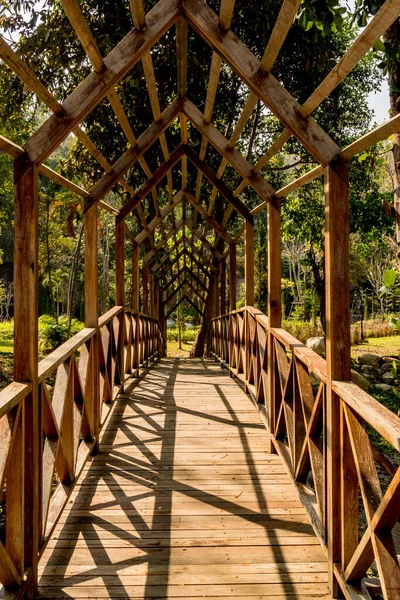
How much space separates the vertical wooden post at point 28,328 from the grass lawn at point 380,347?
1262 centimetres

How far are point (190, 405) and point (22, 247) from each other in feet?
12.4

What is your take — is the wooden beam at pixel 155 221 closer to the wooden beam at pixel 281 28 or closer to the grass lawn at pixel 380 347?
the wooden beam at pixel 281 28

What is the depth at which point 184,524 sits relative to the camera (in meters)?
2.80

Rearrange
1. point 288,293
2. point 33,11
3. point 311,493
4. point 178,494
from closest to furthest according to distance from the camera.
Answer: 1. point 311,493
2. point 178,494
3. point 33,11
4. point 288,293

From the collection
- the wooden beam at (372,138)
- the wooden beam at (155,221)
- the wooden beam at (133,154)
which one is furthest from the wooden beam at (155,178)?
the wooden beam at (372,138)

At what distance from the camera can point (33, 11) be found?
5.50m

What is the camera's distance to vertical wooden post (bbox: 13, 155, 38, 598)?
7.07ft

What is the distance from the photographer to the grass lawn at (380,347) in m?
14.2

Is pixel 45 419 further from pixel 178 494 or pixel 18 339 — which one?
pixel 178 494

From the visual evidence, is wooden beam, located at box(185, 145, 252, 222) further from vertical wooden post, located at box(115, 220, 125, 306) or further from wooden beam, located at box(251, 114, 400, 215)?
wooden beam, located at box(251, 114, 400, 215)

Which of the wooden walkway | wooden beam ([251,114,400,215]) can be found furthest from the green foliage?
wooden beam ([251,114,400,215])

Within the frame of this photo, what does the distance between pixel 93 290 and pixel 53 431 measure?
5.44 feet

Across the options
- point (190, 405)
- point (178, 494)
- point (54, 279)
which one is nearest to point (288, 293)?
point (54, 279)

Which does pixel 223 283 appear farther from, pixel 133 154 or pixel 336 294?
pixel 336 294
